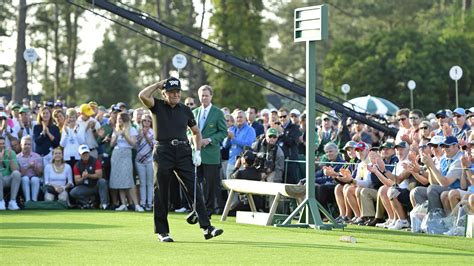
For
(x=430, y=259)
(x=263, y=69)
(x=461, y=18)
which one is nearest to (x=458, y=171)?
(x=430, y=259)

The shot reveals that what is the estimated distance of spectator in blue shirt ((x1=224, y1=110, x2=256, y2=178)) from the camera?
74.8 feet

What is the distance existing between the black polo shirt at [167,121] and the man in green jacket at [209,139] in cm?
470

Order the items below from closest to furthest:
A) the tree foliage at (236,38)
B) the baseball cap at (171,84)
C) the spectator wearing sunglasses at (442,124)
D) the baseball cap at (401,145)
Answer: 1. the baseball cap at (171,84)
2. the baseball cap at (401,145)
3. the spectator wearing sunglasses at (442,124)
4. the tree foliage at (236,38)

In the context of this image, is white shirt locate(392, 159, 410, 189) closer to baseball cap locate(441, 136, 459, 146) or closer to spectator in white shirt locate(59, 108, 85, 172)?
baseball cap locate(441, 136, 459, 146)

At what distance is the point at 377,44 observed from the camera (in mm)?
60812

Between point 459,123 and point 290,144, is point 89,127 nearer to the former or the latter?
point 290,144

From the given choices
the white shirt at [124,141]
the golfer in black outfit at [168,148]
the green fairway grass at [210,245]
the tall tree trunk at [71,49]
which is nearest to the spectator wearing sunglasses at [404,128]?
the green fairway grass at [210,245]

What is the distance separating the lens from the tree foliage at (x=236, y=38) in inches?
2058

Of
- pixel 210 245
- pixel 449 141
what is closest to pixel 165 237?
pixel 210 245

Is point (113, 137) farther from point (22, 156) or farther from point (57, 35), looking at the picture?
point (57, 35)

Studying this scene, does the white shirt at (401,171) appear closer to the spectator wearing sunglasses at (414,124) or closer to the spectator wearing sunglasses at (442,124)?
the spectator wearing sunglasses at (442,124)

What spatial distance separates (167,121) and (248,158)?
6.79m

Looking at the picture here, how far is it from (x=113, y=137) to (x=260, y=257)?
11895 mm

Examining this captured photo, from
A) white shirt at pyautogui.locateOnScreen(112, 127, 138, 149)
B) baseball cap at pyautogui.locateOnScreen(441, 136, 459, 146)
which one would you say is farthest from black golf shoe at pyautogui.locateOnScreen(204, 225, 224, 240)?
white shirt at pyautogui.locateOnScreen(112, 127, 138, 149)
